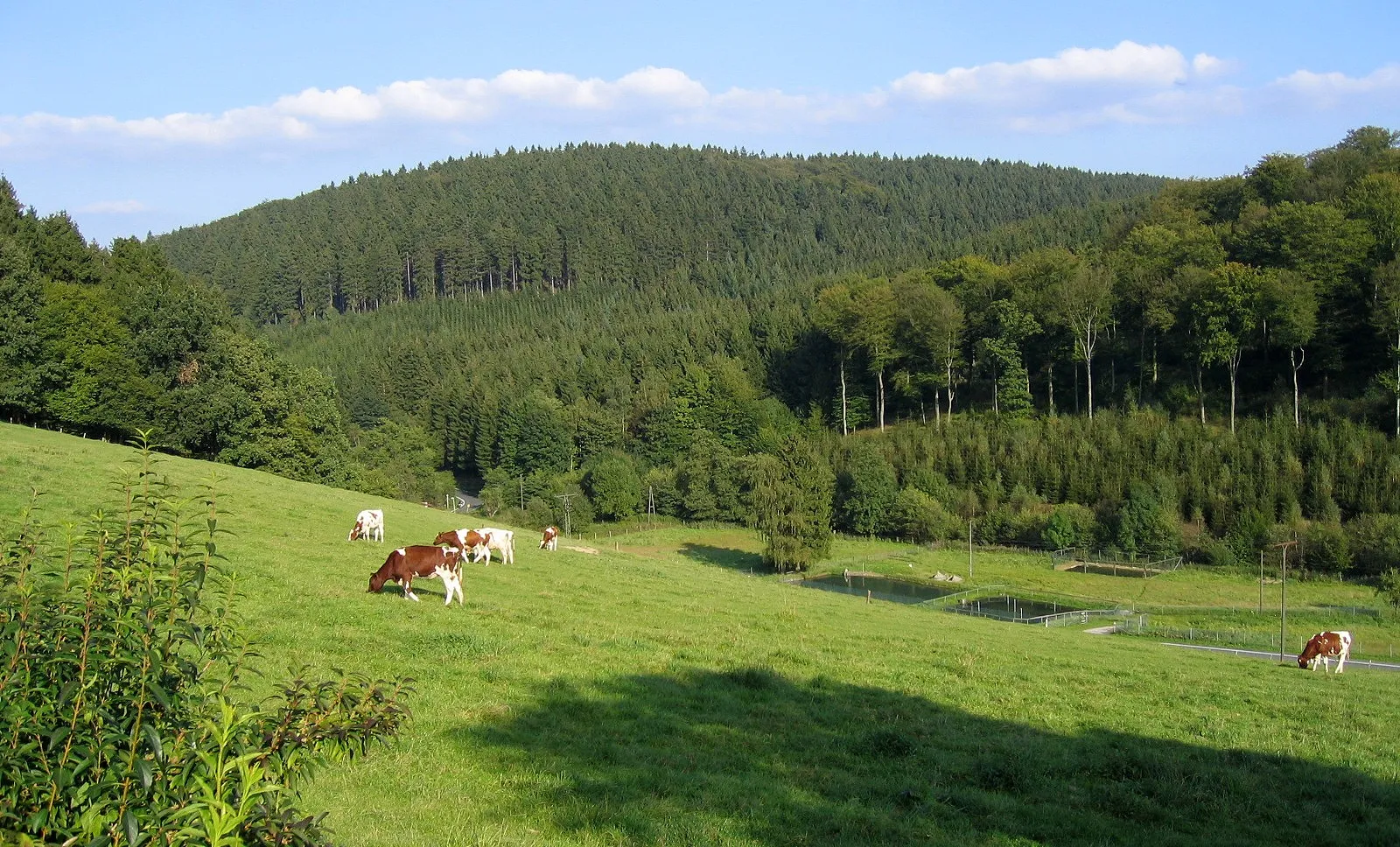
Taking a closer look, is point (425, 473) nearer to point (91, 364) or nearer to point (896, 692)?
point (91, 364)

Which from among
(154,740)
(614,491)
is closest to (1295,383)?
(614,491)

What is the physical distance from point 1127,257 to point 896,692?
86.7 m

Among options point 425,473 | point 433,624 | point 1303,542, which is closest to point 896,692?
point 433,624

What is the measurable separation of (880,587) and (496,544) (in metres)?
41.9

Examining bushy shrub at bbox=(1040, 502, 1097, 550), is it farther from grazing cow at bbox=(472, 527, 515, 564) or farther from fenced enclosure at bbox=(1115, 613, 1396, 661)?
grazing cow at bbox=(472, 527, 515, 564)

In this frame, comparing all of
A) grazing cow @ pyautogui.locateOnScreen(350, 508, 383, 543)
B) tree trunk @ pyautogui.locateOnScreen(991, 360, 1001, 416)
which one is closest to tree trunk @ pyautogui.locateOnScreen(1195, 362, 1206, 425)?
tree trunk @ pyautogui.locateOnScreen(991, 360, 1001, 416)

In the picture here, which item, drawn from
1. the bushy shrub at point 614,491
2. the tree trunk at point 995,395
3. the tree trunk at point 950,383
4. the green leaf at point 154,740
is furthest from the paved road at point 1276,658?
the bushy shrub at point 614,491

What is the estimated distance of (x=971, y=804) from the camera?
432 inches

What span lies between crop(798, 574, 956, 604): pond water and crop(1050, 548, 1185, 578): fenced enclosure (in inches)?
463

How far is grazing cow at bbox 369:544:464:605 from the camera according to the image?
2078cm

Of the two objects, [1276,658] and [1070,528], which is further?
[1070,528]

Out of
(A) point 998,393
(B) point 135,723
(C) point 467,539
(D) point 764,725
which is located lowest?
(D) point 764,725

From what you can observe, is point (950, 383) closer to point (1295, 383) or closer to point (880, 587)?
point (1295, 383)

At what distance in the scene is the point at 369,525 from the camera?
101 feet
